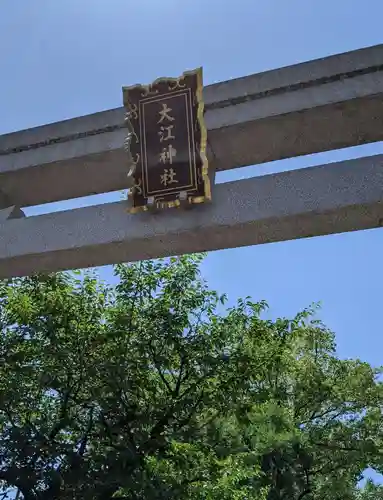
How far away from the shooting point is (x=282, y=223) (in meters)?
3.47

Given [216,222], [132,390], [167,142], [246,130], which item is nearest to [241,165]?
[246,130]

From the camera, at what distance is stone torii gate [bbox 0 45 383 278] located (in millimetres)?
3436

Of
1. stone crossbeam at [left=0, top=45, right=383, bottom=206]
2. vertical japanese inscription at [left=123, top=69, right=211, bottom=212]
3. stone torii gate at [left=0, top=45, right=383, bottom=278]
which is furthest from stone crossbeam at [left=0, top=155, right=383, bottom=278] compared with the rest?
stone crossbeam at [left=0, top=45, right=383, bottom=206]

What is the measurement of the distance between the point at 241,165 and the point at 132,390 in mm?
3655

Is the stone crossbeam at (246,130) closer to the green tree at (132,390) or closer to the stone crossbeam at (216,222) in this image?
the stone crossbeam at (216,222)

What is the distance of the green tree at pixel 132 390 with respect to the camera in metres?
6.15

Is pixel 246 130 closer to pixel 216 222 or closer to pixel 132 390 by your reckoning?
pixel 216 222

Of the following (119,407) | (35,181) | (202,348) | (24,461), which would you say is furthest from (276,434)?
(35,181)

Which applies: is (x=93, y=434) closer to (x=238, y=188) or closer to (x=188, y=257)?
(x=188, y=257)

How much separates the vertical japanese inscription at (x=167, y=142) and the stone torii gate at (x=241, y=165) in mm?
118

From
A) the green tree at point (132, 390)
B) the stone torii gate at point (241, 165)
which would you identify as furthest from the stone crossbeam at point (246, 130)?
the green tree at point (132, 390)

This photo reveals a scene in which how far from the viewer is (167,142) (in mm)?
3887

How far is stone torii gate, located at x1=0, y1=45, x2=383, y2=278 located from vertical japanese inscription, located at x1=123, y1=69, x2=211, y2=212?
0.12 m

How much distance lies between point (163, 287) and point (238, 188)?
3689 mm
